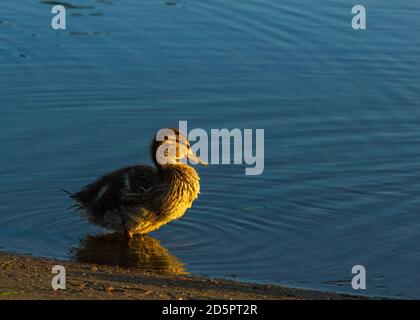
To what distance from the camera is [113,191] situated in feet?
36.9

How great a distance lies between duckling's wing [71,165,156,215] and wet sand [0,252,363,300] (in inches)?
51.8

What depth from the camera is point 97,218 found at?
441 inches

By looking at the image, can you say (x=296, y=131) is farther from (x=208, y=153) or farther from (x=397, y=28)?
(x=397, y=28)

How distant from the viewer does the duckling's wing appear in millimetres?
11164

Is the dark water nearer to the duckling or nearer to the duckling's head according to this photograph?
the duckling

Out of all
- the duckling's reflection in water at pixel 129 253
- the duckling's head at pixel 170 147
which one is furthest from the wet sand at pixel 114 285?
the duckling's head at pixel 170 147

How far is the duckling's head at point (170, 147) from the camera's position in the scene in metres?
11.3

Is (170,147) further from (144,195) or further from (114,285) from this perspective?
(114,285)

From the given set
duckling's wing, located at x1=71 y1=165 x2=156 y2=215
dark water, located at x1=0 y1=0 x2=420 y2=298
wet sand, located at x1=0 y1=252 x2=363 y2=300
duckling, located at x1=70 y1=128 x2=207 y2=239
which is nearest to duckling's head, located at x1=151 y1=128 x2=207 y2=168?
duckling, located at x1=70 y1=128 x2=207 y2=239

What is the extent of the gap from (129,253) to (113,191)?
0.77m
